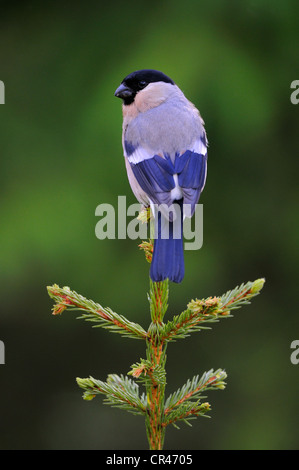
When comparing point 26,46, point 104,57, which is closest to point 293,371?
point 104,57

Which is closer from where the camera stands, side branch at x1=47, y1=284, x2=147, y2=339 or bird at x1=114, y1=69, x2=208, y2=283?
side branch at x1=47, y1=284, x2=147, y2=339

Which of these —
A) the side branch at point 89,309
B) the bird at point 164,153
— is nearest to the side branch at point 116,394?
the side branch at point 89,309

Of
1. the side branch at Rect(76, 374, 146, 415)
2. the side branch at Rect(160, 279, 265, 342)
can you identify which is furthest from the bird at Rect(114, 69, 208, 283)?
the side branch at Rect(76, 374, 146, 415)

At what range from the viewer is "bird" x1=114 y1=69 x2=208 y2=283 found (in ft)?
6.33

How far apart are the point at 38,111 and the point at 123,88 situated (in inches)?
47.8

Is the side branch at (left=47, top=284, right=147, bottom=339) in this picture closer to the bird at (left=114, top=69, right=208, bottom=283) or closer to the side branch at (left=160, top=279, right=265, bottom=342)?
the side branch at (left=160, top=279, right=265, bottom=342)

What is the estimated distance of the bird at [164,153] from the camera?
1.93m

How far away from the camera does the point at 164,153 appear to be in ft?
7.18

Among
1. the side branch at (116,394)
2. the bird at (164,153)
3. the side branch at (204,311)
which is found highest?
the bird at (164,153)

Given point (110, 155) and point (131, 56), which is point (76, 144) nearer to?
point (110, 155)

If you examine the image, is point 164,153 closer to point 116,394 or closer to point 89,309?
point 89,309

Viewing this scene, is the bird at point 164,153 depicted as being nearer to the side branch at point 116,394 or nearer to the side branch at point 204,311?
the side branch at point 204,311

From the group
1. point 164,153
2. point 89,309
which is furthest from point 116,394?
point 164,153

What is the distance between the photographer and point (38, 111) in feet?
11.8
